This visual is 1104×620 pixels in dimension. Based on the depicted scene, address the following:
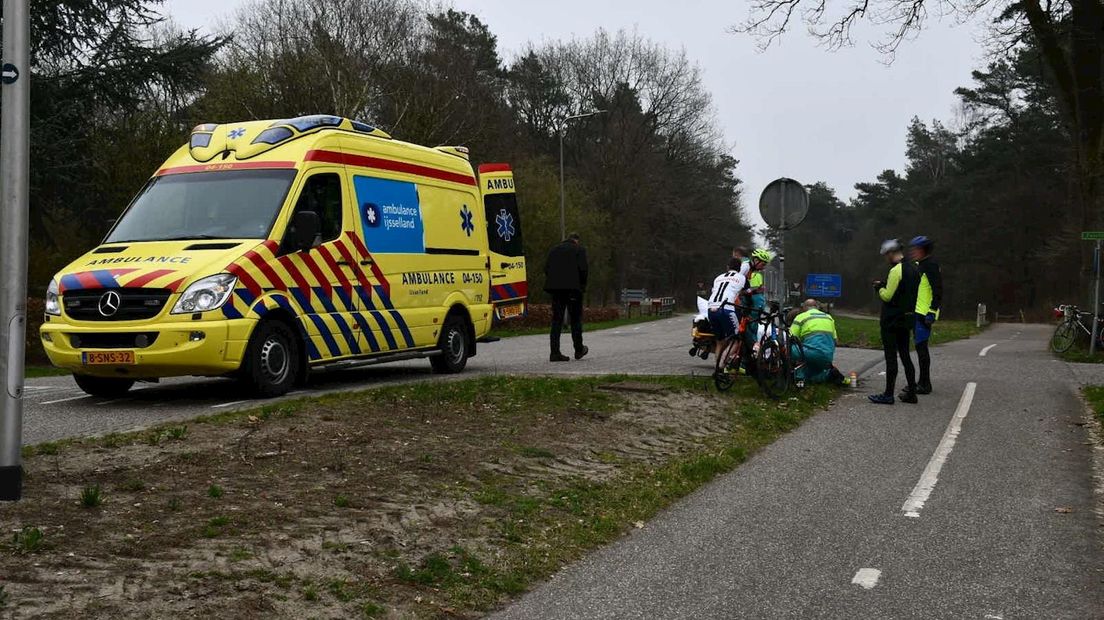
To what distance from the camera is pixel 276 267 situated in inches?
425

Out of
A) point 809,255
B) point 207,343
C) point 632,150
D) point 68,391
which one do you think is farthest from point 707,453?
point 809,255

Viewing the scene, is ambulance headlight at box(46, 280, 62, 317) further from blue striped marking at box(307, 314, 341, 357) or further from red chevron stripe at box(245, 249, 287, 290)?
blue striped marking at box(307, 314, 341, 357)

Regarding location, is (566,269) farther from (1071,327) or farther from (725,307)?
(1071,327)

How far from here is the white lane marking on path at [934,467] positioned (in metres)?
7.08

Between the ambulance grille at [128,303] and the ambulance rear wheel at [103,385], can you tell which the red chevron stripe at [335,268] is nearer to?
the ambulance grille at [128,303]

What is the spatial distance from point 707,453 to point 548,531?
3046 mm

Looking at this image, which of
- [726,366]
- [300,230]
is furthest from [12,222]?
[726,366]

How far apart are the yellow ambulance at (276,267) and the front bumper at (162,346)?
13 mm

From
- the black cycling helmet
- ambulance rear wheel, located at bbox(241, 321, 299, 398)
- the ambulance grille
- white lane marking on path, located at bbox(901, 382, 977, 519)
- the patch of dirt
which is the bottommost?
white lane marking on path, located at bbox(901, 382, 977, 519)

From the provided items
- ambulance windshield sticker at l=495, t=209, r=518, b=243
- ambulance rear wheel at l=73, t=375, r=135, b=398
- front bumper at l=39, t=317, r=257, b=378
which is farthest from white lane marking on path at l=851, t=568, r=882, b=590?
ambulance windshield sticker at l=495, t=209, r=518, b=243

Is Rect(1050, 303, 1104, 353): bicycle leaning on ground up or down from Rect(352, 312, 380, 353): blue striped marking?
down

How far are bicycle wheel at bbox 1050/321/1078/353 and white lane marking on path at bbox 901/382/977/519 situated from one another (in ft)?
35.9

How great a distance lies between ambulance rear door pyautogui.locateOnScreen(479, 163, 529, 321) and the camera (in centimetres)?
1578

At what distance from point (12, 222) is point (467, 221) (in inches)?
366
